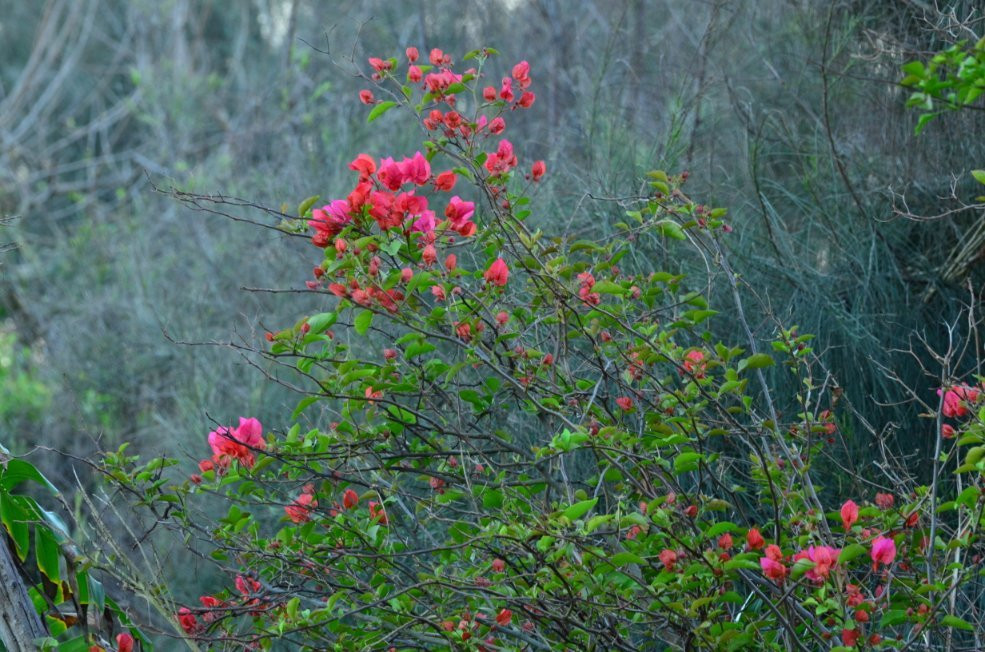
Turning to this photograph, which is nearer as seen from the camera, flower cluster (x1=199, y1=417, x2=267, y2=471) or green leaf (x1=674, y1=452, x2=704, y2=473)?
green leaf (x1=674, y1=452, x2=704, y2=473)

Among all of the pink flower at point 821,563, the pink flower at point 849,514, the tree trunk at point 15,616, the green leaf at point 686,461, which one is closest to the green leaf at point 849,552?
the pink flower at point 821,563

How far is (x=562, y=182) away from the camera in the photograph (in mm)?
4938

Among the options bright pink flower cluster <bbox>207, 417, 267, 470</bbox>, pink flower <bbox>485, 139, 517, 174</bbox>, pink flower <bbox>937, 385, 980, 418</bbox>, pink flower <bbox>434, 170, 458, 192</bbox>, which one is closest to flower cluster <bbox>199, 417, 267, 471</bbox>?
bright pink flower cluster <bbox>207, 417, 267, 470</bbox>

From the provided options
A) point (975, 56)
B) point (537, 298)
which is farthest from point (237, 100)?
point (975, 56)

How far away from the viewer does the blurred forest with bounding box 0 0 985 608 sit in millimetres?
4004

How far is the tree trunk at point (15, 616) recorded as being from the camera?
8.15ft

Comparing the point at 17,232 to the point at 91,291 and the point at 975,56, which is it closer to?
the point at 91,291

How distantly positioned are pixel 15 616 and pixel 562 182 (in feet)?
9.95

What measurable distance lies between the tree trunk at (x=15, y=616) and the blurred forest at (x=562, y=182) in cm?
41

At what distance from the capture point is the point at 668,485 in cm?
255

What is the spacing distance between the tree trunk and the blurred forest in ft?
1.33

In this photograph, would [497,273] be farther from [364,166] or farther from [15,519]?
[15,519]

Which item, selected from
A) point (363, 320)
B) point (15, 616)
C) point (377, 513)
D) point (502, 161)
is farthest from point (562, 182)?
point (15, 616)

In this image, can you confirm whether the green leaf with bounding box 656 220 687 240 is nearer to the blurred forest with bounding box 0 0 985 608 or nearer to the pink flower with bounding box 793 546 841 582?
the blurred forest with bounding box 0 0 985 608
